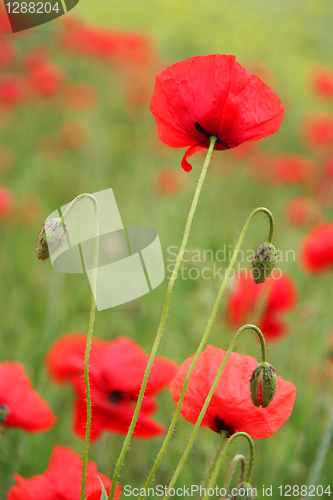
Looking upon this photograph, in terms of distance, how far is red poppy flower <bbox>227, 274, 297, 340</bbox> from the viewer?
138cm

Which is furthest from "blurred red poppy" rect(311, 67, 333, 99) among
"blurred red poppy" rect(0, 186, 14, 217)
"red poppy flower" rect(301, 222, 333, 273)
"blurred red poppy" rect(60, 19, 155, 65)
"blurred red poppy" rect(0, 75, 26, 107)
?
"blurred red poppy" rect(0, 186, 14, 217)

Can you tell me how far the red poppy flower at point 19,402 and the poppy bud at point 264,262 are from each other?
1.50 ft

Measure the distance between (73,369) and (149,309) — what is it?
107 centimetres

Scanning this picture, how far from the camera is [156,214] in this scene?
3.01 metres

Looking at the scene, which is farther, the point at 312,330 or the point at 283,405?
the point at 312,330

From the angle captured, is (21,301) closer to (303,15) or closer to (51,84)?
(51,84)

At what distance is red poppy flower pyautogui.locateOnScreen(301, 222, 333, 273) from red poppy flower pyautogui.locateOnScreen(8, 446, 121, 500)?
3.52 ft

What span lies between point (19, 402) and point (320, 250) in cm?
105

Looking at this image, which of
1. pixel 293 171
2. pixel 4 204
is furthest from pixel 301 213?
pixel 4 204

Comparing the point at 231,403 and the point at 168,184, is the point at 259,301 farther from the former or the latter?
the point at 168,184

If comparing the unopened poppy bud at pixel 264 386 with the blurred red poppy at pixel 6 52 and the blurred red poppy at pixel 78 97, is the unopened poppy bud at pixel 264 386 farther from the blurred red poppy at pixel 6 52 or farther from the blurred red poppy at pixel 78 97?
the blurred red poppy at pixel 6 52

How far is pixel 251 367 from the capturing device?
583 mm

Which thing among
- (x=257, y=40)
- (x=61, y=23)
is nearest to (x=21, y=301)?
(x=61, y=23)

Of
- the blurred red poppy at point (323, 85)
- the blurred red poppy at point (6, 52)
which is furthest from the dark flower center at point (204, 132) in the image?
the blurred red poppy at point (323, 85)
